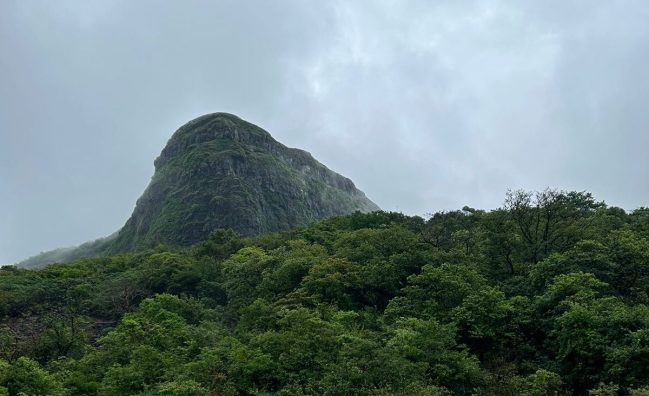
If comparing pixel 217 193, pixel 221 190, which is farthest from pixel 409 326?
pixel 221 190

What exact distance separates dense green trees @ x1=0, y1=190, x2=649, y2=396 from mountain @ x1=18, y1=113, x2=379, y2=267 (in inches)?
3298

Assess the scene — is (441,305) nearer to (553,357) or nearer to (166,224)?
(553,357)

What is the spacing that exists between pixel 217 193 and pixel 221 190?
156 centimetres

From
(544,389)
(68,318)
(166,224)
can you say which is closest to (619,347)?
(544,389)

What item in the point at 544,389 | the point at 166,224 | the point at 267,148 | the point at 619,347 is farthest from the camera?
the point at 267,148

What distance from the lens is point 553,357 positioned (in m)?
30.5

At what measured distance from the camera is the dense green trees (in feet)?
84.8

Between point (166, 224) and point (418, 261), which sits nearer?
point (418, 261)

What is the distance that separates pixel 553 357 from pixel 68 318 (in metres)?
48.8

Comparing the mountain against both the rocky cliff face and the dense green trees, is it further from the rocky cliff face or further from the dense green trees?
the dense green trees

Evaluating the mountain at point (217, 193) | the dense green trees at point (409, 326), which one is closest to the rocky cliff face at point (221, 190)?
the mountain at point (217, 193)

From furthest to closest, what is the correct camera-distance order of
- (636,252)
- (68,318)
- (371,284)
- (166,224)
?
(166,224), (68,318), (371,284), (636,252)

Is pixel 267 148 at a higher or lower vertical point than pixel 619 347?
higher

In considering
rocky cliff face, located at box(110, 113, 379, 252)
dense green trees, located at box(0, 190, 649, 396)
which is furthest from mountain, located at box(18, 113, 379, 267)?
dense green trees, located at box(0, 190, 649, 396)
